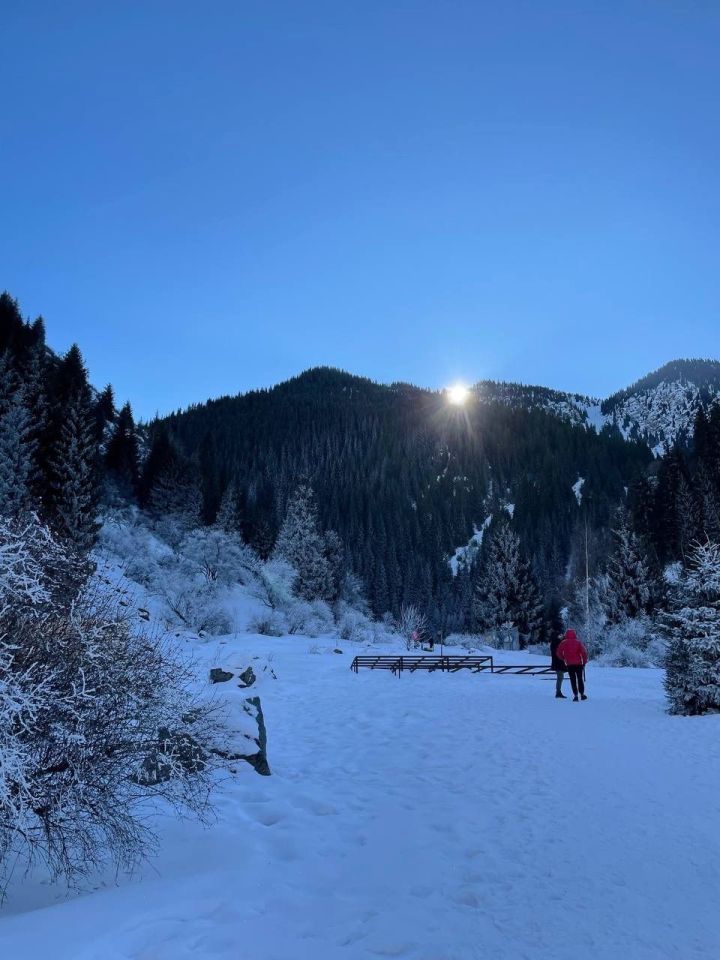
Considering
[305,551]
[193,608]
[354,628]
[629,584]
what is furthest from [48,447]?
[629,584]

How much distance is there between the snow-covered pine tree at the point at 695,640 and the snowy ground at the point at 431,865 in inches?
122

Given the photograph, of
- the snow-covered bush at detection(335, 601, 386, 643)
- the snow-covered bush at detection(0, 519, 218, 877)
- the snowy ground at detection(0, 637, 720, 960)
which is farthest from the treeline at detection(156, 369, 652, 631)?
the snow-covered bush at detection(0, 519, 218, 877)

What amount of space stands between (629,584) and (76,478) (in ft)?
131

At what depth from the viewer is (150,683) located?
17.3ft

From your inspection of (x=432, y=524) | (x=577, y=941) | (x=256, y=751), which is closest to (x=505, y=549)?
(x=256, y=751)

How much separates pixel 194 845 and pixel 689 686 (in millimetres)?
12292

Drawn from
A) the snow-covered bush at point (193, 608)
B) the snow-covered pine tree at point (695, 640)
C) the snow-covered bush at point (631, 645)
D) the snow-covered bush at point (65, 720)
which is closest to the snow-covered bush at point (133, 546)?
the snow-covered bush at point (193, 608)

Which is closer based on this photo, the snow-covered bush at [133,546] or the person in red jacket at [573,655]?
the person in red jacket at [573,655]

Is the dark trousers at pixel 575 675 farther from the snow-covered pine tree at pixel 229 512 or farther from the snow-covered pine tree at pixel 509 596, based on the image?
the snow-covered pine tree at pixel 229 512

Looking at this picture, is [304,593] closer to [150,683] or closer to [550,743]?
[550,743]

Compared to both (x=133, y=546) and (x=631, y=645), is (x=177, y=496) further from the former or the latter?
(x=631, y=645)

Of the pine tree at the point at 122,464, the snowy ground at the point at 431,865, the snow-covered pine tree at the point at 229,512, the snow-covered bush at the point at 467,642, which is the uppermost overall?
the pine tree at the point at 122,464

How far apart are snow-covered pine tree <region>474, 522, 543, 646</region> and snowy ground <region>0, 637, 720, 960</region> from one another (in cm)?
4086

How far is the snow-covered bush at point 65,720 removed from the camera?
12.4ft
